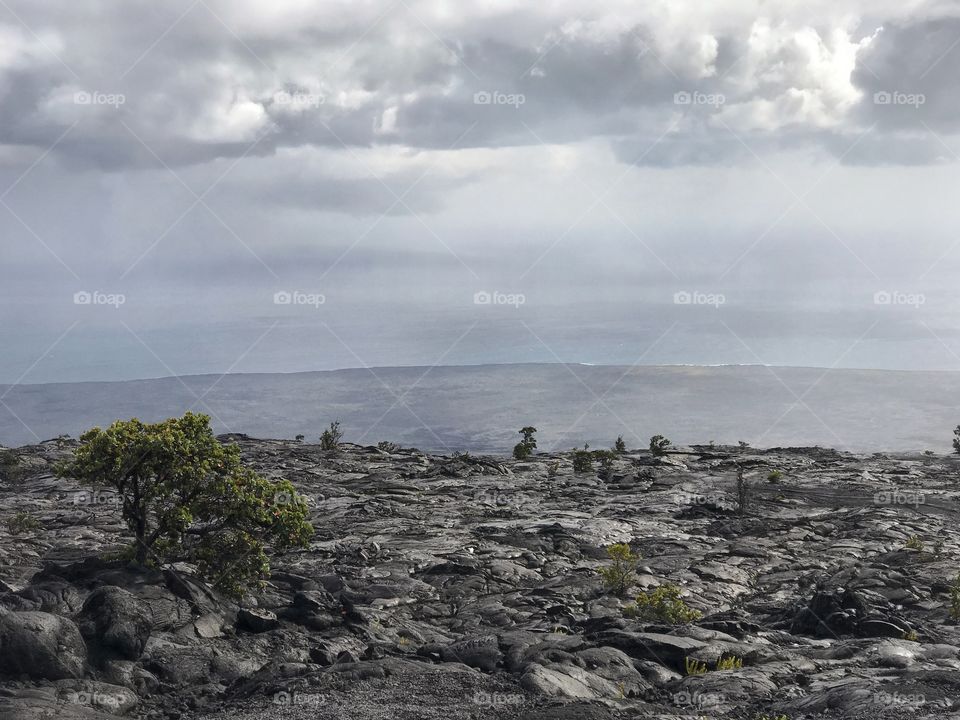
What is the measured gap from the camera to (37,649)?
54.9 ft

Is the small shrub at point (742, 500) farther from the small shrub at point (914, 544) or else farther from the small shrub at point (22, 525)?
the small shrub at point (22, 525)

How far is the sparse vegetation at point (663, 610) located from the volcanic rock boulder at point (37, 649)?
16.2 meters

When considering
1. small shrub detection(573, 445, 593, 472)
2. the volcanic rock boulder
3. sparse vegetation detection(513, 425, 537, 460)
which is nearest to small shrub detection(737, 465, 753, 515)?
small shrub detection(573, 445, 593, 472)

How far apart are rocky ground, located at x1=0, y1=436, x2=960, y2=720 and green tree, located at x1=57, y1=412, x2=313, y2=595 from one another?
0.94 metres

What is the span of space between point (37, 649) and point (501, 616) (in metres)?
14.3

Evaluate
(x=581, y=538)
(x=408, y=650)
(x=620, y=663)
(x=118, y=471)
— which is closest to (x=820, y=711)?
(x=620, y=663)

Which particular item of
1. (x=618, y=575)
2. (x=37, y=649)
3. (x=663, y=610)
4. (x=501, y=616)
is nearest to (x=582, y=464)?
(x=618, y=575)

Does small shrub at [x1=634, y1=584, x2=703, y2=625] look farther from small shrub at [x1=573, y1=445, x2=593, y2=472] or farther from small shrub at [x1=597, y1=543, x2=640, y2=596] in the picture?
small shrub at [x1=573, y1=445, x2=593, y2=472]

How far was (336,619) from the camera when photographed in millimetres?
22891

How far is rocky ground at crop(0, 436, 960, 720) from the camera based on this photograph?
658 inches

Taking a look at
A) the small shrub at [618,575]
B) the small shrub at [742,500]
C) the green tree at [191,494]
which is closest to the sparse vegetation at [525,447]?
the small shrub at [742,500]

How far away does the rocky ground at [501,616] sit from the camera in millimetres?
16703

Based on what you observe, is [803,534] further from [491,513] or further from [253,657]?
[253,657]

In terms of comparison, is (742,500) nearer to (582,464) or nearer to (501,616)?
(582,464)
